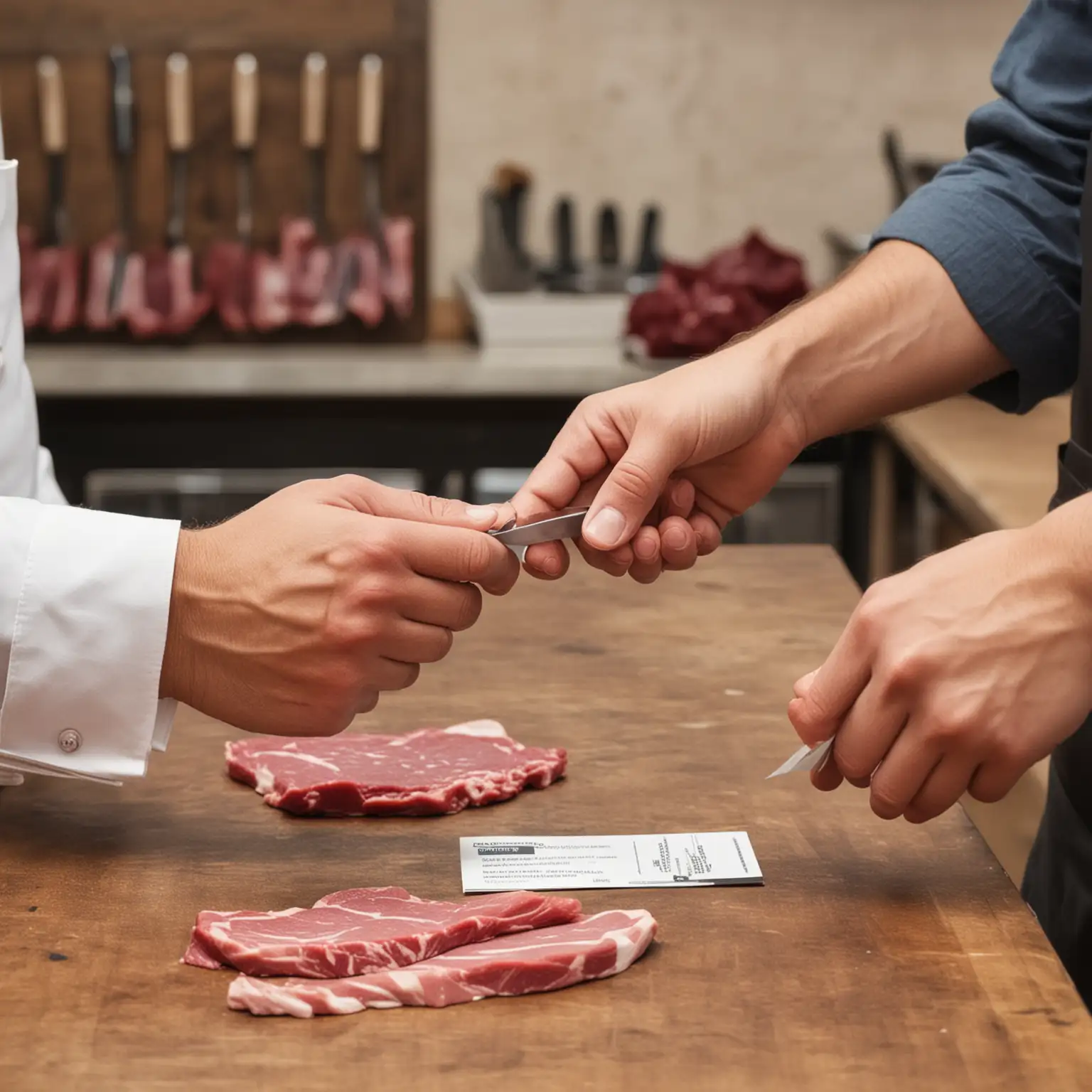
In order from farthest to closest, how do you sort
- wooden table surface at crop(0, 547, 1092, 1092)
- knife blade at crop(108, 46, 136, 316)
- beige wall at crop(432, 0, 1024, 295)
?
beige wall at crop(432, 0, 1024, 295) → knife blade at crop(108, 46, 136, 316) → wooden table surface at crop(0, 547, 1092, 1092)

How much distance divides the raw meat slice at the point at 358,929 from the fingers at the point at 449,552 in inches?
10.5

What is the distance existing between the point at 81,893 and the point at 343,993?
0.85ft

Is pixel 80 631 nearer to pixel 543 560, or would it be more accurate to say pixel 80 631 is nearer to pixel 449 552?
pixel 449 552

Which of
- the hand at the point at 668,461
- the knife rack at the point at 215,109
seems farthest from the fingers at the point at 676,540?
the knife rack at the point at 215,109

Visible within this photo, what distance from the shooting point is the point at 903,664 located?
1079 mm

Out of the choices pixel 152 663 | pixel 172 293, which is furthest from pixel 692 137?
pixel 152 663

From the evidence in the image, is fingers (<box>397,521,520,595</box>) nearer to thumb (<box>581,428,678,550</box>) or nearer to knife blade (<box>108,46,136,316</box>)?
thumb (<box>581,428,678,550</box>)

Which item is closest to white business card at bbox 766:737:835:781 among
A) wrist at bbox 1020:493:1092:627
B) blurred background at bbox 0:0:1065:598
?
wrist at bbox 1020:493:1092:627

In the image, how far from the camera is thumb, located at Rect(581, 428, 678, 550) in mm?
1382

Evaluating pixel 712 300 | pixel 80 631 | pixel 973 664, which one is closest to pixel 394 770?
pixel 80 631

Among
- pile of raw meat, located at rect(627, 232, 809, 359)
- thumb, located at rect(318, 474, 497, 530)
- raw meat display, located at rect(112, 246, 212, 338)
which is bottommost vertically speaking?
raw meat display, located at rect(112, 246, 212, 338)

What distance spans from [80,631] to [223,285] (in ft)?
7.98

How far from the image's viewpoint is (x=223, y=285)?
349cm

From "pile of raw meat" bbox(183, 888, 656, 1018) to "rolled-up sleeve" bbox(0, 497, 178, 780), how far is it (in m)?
0.21
